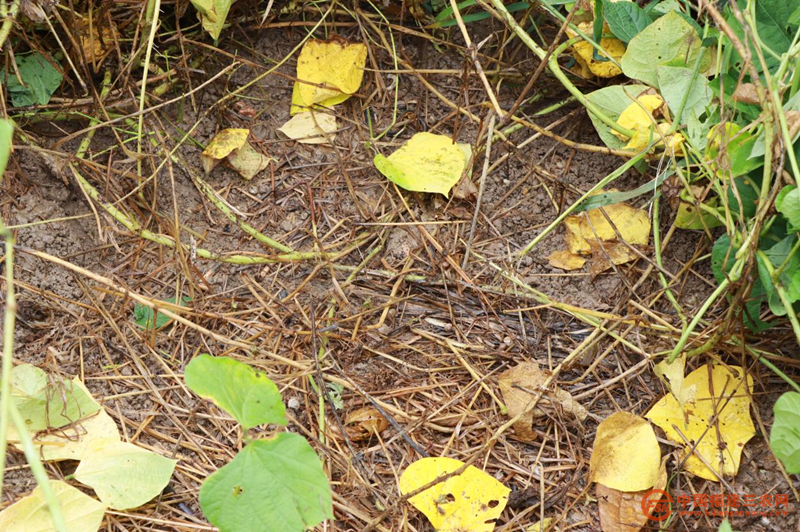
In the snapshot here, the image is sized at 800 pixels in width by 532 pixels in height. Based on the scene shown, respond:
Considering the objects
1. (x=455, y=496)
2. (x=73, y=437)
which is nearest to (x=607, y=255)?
(x=455, y=496)

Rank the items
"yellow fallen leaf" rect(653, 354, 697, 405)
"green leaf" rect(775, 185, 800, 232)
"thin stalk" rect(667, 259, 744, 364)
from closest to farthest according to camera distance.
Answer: "green leaf" rect(775, 185, 800, 232) → "thin stalk" rect(667, 259, 744, 364) → "yellow fallen leaf" rect(653, 354, 697, 405)

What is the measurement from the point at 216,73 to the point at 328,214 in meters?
0.48

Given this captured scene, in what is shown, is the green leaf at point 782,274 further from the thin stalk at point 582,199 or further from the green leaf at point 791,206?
the thin stalk at point 582,199

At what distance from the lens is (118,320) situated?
1279 mm

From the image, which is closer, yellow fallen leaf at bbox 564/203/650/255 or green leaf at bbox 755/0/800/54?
green leaf at bbox 755/0/800/54

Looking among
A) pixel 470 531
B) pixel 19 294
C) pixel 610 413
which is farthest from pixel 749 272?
pixel 19 294

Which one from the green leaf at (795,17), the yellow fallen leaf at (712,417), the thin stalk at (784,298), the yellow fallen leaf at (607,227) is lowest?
the yellow fallen leaf at (712,417)

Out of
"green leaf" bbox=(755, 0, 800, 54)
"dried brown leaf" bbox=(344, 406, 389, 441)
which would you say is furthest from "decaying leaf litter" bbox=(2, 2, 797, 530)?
"green leaf" bbox=(755, 0, 800, 54)

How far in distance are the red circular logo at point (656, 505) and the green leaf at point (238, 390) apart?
26.1 inches

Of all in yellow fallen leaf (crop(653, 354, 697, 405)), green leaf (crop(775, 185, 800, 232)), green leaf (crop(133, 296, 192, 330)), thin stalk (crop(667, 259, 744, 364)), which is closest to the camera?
green leaf (crop(775, 185, 800, 232))

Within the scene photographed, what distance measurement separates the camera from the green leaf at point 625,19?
1.38 metres

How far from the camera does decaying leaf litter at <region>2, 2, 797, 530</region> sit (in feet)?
3.82

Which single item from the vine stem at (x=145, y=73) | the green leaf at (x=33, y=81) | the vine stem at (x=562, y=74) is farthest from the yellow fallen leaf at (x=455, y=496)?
the green leaf at (x=33, y=81)

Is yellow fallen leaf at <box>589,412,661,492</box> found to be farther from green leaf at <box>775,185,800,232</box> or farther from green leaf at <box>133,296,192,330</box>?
green leaf at <box>133,296,192,330</box>
